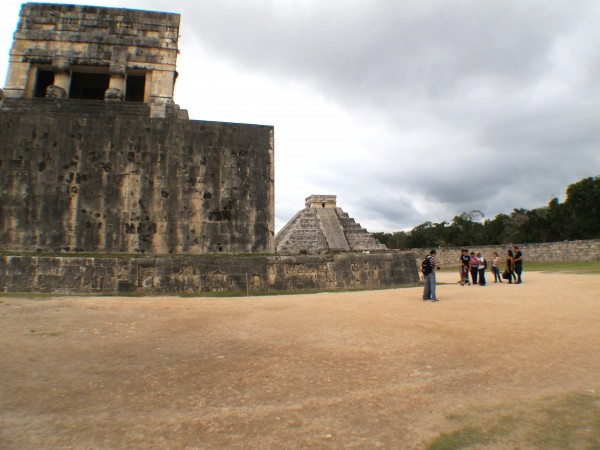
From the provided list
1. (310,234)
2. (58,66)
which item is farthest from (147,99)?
(310,234)

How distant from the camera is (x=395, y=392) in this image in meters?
2.54

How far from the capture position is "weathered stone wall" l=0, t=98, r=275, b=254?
9.68m

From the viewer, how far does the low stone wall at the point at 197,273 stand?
823 cm

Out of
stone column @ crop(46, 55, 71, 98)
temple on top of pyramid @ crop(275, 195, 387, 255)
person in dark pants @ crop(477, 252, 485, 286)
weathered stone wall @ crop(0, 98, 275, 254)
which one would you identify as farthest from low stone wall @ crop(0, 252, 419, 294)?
temple on top of pyramid @ crop(275, 195, 387, 255)

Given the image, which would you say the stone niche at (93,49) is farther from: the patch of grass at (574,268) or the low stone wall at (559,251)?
the low stone wall at (559,251)

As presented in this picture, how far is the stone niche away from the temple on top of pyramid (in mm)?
10394

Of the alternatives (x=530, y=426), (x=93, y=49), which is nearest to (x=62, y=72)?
(x=93, y=49)

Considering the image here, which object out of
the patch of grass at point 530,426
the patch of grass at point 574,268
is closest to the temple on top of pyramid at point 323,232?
the patch of grass at point 574,268

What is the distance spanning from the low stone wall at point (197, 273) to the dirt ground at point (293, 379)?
3224 mm

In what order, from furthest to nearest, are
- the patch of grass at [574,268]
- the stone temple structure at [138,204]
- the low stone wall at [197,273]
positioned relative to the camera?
the patch of grass at [574,268], the stone temple structure at [138,204], the low stone wall at [197,273]

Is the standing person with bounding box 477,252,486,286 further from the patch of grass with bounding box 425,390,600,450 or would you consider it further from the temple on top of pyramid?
the patch of grass with bounding box 425,390,600,450

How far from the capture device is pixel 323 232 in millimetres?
21000

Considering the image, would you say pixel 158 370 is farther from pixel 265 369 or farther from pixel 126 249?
pixel 126 249

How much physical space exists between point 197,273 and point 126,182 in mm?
3684
